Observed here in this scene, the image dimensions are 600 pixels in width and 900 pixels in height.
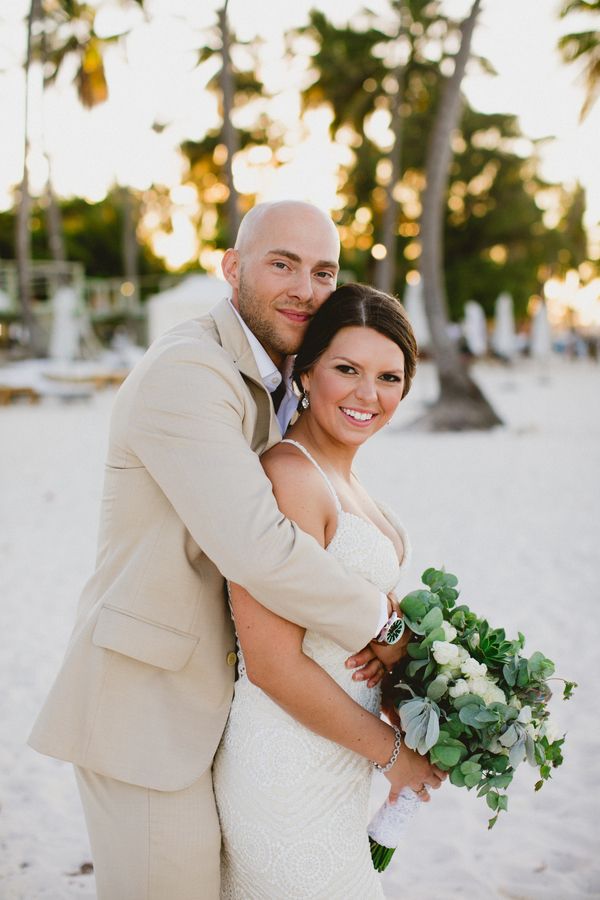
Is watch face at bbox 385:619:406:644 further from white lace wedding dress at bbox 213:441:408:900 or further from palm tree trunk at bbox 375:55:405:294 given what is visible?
palm tree trunk at bbox 375:55:405:294

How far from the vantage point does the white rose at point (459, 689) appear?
2074 millimetres

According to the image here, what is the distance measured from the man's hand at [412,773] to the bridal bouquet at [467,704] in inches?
1.4

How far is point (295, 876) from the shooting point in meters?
2.05

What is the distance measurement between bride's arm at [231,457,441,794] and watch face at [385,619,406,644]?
0.18 meters

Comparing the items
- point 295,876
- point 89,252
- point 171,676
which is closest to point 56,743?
point 171,676

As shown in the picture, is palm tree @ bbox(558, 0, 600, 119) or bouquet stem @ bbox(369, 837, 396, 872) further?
palm tree @ bbox(558, 0, 600, 119)

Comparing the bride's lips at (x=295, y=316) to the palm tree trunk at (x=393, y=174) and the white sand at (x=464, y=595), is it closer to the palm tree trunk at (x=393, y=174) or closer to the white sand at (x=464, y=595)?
the white sand at (x=464, y=595)

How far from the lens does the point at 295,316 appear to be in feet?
7.72

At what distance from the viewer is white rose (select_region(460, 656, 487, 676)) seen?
2102mm

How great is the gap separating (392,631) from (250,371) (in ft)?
2.45

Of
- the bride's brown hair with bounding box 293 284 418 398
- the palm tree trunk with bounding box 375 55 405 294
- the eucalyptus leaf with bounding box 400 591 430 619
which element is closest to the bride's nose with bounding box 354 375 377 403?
the bride's brown hair with bounding box 293 284 418 398

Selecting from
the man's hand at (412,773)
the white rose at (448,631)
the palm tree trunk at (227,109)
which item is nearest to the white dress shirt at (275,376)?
the white rose at (448,631)

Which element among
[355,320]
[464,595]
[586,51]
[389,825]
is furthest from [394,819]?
[586,51]

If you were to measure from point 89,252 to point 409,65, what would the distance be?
25.9 meters
